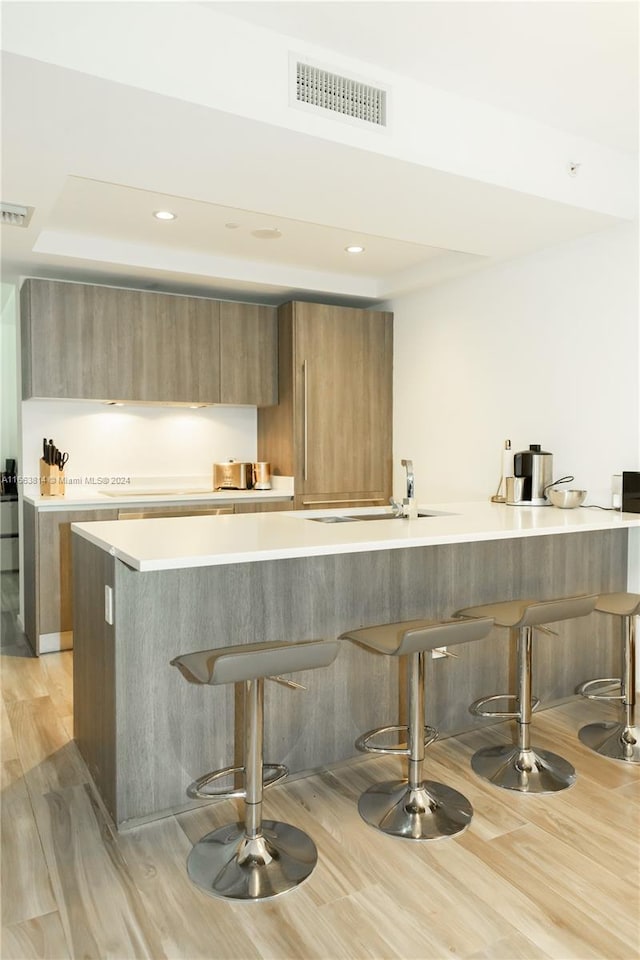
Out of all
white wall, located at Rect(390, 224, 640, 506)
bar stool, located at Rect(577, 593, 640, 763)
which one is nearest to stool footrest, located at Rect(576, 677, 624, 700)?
bar stool, located at Rect(577, 593, 640, 763)

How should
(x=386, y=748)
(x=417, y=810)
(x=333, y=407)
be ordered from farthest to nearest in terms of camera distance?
(x=333, y=407) < (x=386, y=748) < (x=417, y=810)

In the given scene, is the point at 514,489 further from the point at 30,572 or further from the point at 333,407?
the point at 30,572

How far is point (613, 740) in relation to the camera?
9.87ft

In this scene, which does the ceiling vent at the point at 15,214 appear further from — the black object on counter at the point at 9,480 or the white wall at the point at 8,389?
the black object on counter at the point at 9,480

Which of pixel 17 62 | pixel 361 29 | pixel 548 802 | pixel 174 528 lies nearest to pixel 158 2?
pixel 17 62

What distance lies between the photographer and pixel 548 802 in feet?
8.28

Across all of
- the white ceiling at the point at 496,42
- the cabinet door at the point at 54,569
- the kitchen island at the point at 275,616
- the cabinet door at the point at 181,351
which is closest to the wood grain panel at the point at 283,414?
the cabinet door at the point at 181,351

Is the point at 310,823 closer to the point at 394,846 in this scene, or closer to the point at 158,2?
the point at 394,846

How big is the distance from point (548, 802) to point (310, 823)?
87cm

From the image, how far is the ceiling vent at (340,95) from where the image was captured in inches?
100

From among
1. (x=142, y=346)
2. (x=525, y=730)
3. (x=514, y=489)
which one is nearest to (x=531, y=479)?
(x=514, y=489)

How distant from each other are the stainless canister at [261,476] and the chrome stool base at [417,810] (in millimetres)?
3098

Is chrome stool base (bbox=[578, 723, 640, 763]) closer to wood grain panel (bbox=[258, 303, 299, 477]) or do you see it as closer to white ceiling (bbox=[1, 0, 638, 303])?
white ceiling (bbox=[1, 0, 638, 303])

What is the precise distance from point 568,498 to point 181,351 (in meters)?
2.79
